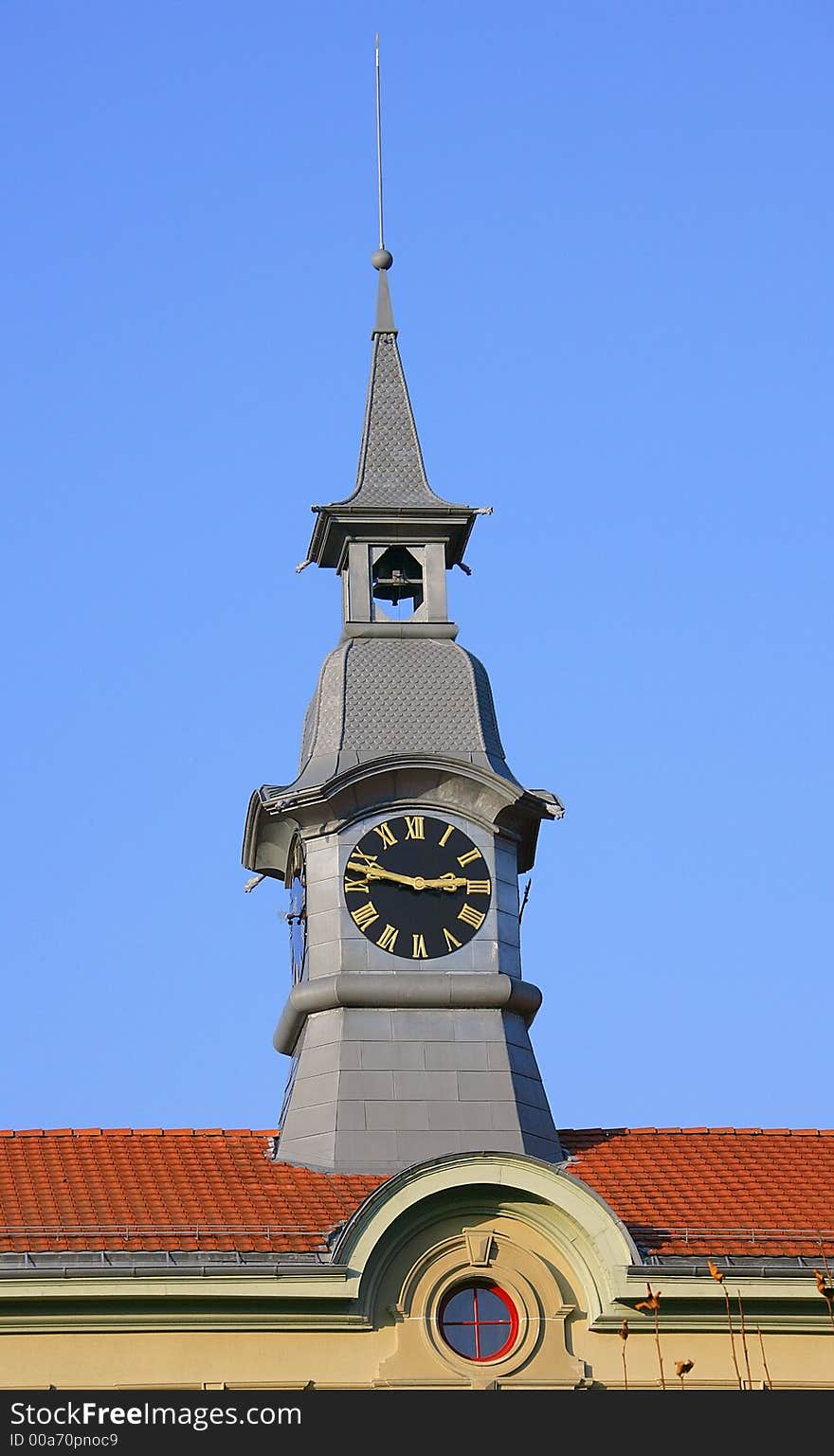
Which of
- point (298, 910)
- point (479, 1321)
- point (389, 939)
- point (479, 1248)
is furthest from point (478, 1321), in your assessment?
point (298, 910)

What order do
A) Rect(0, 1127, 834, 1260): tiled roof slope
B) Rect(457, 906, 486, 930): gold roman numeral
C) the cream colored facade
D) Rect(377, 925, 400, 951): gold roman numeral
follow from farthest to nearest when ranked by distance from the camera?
1. Rect(457, 906, 486, 930): gold roman numeral
2. Rect(377, 925, 400, 951): gold roman numeral
3. Rect(0, 1127, 834, 1260): tiled roof slope
4. the cream colored facade

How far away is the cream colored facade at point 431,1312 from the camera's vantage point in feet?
113

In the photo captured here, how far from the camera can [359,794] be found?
39.9 meters

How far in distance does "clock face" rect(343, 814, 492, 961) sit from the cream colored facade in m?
4.83

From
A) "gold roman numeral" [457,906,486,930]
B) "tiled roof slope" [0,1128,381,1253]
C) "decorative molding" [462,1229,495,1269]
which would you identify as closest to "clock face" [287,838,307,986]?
"gold roman numeral" [457,906,486,930]

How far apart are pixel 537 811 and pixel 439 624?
3.65 metres

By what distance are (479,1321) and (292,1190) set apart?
324 centimetres

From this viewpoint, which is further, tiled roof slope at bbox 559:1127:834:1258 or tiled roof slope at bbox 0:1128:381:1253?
tiled roof slope at bbox 559:1127:834:1258

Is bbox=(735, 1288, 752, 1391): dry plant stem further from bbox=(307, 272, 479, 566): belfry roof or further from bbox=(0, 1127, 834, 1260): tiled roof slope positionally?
bbox=(307, 272, 479, 566): belfry roof

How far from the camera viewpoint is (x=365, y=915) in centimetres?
3969

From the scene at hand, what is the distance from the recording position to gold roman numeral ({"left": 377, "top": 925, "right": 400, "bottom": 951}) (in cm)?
3959

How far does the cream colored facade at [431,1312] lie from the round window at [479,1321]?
6.6 inches
